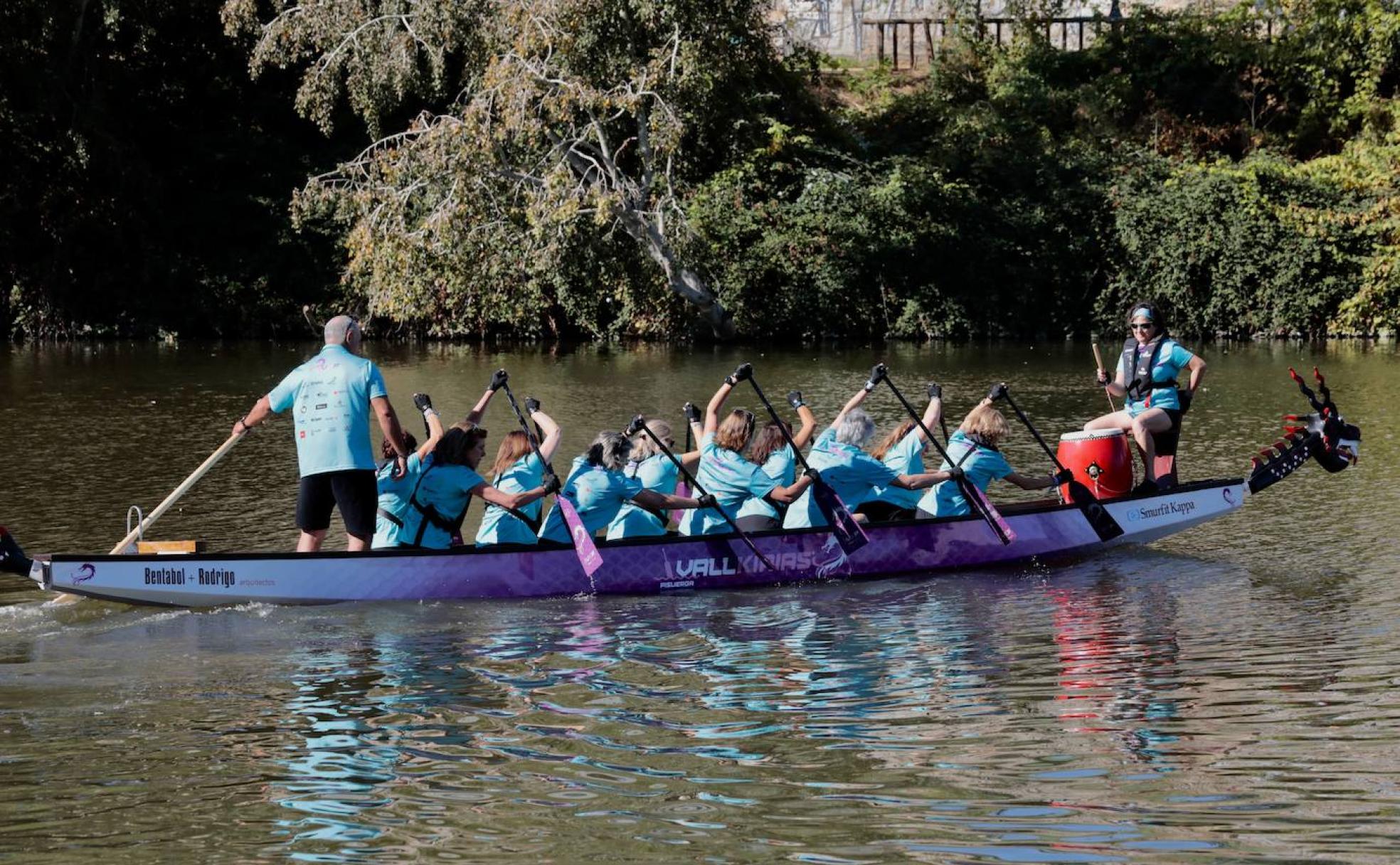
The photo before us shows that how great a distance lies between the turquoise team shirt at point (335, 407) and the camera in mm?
10656

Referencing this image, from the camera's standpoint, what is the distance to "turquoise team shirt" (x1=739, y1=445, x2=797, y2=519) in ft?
41.1

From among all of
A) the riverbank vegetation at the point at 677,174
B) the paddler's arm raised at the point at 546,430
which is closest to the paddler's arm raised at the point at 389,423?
the paddler's arm raised at the point at 546,430

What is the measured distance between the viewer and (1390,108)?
1391 inches

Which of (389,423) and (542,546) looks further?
(542,546)

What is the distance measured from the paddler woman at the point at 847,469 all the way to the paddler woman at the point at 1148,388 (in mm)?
1860

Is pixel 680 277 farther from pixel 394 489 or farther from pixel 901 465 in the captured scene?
pixel 394 489

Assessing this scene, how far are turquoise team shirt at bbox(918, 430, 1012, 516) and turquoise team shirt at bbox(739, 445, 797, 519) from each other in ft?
3.83

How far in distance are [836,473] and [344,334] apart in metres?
3.69

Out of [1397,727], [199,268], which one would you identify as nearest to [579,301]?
[199,268]

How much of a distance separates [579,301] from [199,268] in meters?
8.72

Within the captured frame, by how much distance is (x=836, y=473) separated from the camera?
12.5m

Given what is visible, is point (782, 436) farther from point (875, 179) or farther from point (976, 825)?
point (875, 179)

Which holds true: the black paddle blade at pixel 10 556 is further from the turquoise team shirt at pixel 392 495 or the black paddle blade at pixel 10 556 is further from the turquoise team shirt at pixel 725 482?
the turquoise team shirt at pixel 725 482

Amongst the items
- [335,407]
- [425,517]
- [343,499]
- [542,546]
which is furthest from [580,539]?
[335,407]
